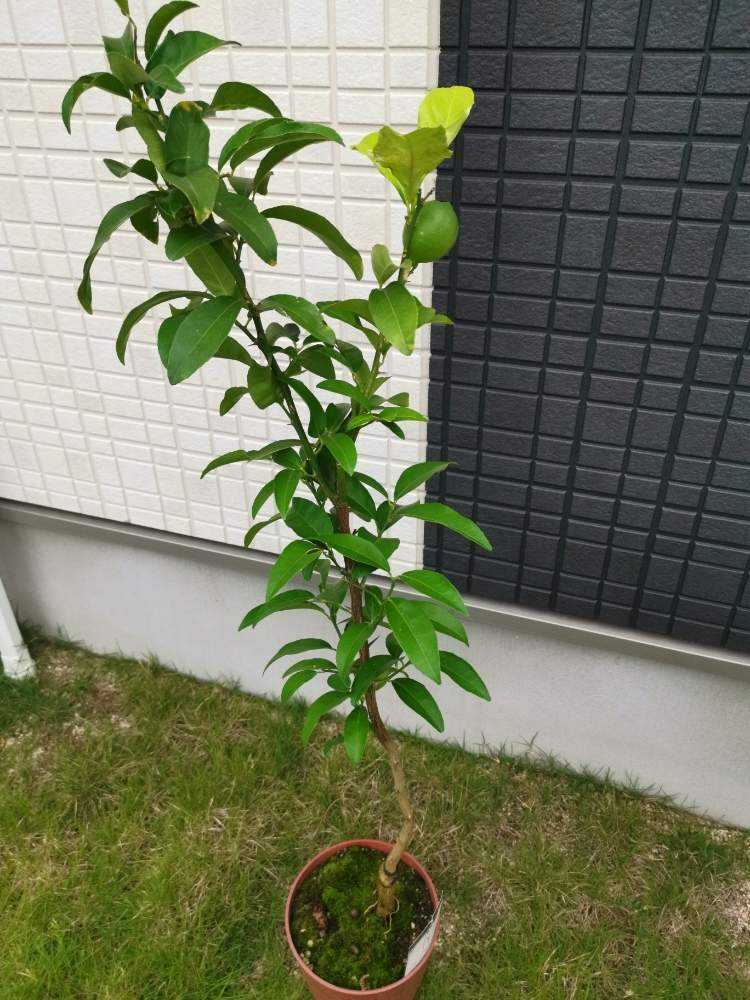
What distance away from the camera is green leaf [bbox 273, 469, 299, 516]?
1.07m

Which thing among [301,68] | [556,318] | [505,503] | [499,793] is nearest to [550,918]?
[499,793]

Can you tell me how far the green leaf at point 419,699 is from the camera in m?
1.25

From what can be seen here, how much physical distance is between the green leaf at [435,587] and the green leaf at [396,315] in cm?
38

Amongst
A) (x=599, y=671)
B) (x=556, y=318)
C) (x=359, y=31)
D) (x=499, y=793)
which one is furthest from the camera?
(x=499, y=793)

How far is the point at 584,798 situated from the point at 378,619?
1133 millimetres

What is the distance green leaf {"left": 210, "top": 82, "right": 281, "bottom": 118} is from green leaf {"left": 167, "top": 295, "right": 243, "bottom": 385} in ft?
0.68

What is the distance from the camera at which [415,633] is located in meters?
1.06

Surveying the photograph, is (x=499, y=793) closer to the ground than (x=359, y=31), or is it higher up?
closer to the ground

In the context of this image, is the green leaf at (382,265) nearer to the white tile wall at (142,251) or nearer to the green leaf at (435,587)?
the green leaf at (435,587)

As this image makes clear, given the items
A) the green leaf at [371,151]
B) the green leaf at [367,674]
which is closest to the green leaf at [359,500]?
the green leaf at [367,674]

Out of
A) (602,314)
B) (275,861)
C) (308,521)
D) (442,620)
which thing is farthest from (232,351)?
(275,861)

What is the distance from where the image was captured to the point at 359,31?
1.36 m

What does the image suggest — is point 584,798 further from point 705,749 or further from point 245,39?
point 245,39

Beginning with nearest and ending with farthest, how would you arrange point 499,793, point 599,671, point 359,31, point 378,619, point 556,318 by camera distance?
point 378,619, point 359,31, point 556,318, point 599,671, point 499,793
